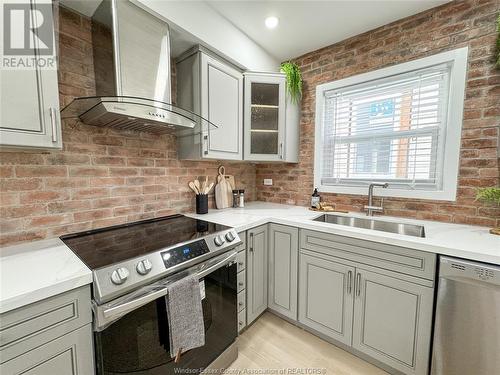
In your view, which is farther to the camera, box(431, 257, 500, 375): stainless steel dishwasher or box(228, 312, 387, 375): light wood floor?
box(228, 312, 387, 375): light wood floor

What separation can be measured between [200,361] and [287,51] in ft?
8.95

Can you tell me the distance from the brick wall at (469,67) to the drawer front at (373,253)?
0.72m

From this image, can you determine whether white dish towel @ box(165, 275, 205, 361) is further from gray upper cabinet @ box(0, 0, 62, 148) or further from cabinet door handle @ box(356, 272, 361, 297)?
cabinet door handle @ box(356, 272, 361, 297)

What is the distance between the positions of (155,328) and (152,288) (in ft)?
0.73

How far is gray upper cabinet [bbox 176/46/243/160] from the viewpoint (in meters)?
1.72

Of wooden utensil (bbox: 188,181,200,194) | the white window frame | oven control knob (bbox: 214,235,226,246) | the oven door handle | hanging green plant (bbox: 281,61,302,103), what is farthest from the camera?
hanging green plant (bbox: 281,61,302,103)

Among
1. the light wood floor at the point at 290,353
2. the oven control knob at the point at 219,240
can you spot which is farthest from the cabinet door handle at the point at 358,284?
the oven control knob at the point at 219,240

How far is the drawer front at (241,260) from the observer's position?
62.8 inches

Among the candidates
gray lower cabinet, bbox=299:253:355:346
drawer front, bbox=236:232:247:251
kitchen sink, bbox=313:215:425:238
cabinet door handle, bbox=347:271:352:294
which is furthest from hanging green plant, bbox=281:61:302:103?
cabinet door handle, bbox=347:271:352:294

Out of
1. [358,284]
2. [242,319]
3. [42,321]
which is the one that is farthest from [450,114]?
[42,321]

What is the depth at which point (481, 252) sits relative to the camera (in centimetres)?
107

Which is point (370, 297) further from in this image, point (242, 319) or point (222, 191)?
point (222, 191)

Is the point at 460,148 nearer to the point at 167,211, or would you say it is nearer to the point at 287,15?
the point at 287,15

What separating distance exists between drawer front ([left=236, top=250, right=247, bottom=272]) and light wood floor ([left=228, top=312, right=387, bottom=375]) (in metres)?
0.61
